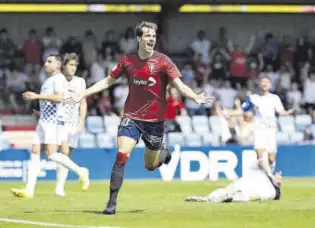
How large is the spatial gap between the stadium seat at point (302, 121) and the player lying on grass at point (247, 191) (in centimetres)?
1324

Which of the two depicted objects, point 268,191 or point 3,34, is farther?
point 3,34

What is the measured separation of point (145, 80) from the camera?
1336 centimetres

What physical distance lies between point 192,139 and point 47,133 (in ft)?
36.0

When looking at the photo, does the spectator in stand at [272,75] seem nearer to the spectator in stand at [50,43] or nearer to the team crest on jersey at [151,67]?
the spectator in stand at [50,43]

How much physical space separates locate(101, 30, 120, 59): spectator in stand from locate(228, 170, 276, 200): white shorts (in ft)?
48.9

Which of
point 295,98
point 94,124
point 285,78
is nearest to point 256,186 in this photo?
point 94,124

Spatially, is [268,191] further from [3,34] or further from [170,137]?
[3,34]

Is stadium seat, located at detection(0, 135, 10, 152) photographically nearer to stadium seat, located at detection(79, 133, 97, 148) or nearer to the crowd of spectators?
stadium seat, located at detection(79, 133, 97, 148)

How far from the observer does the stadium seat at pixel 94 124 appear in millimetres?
27188

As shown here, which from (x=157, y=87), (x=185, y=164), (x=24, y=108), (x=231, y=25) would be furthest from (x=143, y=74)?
(x=231, y=25)

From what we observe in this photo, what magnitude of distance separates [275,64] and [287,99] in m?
1.92

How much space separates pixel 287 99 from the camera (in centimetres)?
3050

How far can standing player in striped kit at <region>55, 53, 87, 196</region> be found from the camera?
17188 mm

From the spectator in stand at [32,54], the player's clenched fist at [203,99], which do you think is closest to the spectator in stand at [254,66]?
the spectator in stand at [32,54]
